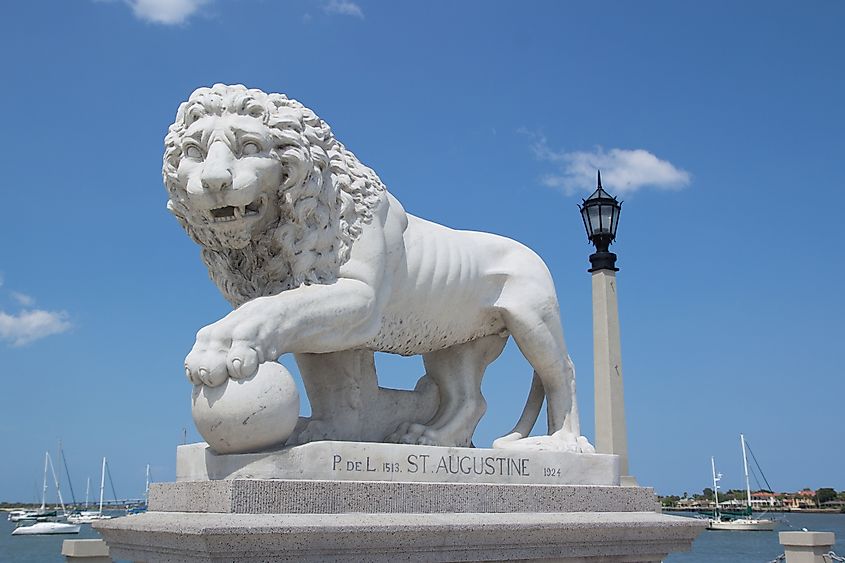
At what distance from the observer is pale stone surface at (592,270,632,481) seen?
9375 mm

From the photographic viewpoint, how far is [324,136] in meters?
4.90

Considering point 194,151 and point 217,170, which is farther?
point 194,151

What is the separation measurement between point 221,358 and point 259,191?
0.90 metres

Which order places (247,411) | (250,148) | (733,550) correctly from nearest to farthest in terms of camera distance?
(247,411)
(250,148)
(733,550)

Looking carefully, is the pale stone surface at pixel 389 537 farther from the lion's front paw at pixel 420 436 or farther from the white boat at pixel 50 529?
the white boat at pixel 50 529

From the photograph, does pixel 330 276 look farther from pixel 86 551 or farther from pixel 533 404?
pixel 86 551

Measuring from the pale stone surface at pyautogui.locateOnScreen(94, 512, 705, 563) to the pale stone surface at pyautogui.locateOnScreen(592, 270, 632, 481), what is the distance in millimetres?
3912

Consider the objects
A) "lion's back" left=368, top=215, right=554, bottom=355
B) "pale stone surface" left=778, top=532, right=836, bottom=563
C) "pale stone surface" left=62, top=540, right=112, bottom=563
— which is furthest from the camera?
"pale stone surface" left=778, top=532, right=836, bottom=563

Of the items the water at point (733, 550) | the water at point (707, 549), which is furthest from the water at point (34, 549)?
the water at point (733, 550)

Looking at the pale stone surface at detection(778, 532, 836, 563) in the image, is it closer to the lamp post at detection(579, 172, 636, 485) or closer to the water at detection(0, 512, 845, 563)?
the lamp post at detection(579, 172, 636, 485)

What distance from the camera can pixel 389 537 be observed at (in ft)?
13.6

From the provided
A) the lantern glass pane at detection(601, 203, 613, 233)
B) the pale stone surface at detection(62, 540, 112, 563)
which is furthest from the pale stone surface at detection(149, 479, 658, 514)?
the lantern glass pane at detection(601, 203, 613, 233)

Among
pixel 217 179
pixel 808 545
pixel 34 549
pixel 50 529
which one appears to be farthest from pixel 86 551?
pixel 50 529

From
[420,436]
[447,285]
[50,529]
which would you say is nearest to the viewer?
[420,436]
